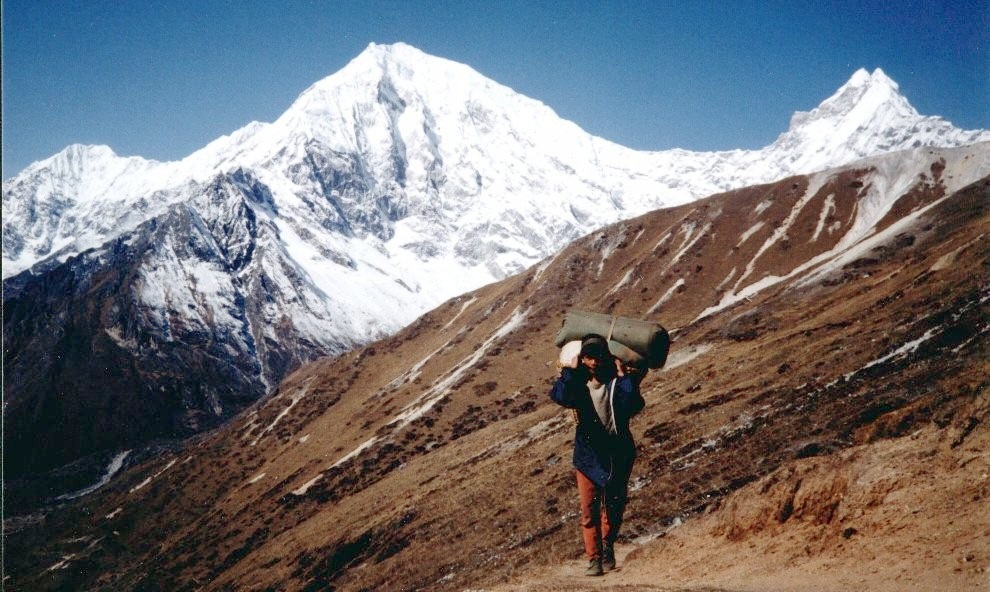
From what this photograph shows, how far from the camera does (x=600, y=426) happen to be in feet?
37.2

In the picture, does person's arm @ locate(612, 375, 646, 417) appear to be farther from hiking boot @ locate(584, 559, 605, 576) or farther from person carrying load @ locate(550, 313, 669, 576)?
hiking boot @ locate(584, 559, 605, 576)

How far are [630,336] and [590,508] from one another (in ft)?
12.4

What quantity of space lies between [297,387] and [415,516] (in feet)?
303

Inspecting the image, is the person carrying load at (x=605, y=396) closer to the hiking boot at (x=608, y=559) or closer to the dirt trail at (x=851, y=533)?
the hiking boot at (x=608, y=559)

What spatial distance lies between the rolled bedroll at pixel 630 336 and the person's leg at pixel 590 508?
2.73 meters

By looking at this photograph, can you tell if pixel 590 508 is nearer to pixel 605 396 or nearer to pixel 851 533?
pixel 605 396

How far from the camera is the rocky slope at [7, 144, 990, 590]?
1532cm

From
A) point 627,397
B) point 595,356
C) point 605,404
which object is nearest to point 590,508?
point 605,404

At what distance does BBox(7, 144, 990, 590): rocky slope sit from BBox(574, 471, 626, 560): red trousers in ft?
5.49

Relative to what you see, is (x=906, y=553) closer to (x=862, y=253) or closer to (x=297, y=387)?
(x=862, y=253)

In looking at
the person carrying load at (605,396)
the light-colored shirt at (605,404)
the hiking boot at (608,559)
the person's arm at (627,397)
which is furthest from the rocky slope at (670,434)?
the person's arm at (627,397)

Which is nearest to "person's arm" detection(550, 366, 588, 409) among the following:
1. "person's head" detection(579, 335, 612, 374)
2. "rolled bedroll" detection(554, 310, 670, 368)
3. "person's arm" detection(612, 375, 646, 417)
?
"person's head" detection(579, 335, 612, 374)

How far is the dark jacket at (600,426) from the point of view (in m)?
11.1

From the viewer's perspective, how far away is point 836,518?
1423 centimetres
